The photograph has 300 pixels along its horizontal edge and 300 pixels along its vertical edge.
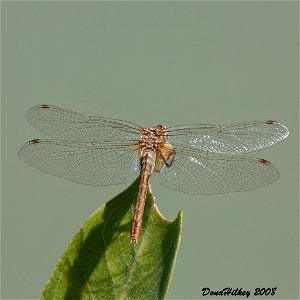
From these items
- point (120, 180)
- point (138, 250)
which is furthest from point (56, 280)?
point (120, 180)

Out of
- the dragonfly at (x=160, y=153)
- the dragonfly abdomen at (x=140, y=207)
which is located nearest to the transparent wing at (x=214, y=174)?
the dragonfly at (x=160, y=153)

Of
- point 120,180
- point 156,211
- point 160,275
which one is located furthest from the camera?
point 120,180

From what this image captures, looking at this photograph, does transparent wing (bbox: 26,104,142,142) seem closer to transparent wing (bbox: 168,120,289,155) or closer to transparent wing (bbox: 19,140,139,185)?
transparent wing (bbox: 19,140,139,185)

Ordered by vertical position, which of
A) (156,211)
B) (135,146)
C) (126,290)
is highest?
(135,146)

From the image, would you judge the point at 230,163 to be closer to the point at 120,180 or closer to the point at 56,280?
the point at 120,180

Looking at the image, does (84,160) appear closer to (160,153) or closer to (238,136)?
(160,153)

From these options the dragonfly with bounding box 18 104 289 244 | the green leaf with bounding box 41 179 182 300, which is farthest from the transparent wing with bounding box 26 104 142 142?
the green leaf with bounding box 41 179 182 300
